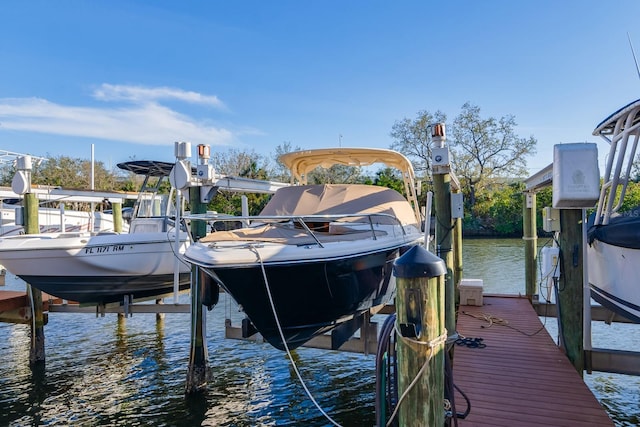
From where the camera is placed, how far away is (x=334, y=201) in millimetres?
6594

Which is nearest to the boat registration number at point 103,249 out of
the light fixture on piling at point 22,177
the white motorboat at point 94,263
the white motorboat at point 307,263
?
the white motorboat at point 94,263

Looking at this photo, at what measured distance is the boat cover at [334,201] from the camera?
653cm

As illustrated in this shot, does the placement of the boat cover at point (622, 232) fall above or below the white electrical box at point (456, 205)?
below

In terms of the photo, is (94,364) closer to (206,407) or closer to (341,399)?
(206,407)

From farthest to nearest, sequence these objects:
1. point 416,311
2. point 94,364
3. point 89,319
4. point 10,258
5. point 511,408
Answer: point 89,319 → point 94,364 → point 10,258 → point 511,408 → point 416,311

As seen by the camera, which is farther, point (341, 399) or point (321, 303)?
point (341, 399)

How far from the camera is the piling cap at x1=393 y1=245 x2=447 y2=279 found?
8.84ft

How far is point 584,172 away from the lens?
458 centimetres

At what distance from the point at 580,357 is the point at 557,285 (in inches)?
31.2

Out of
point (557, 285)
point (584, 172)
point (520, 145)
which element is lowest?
point (557, 285)

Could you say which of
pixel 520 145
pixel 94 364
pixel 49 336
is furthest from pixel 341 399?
pixel 520 145

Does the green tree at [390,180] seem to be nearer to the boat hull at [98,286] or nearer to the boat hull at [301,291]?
the boat hull at [98,286]

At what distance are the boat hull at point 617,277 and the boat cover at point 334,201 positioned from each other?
2.66 metres

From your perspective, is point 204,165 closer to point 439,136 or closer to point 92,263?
point 92,263
